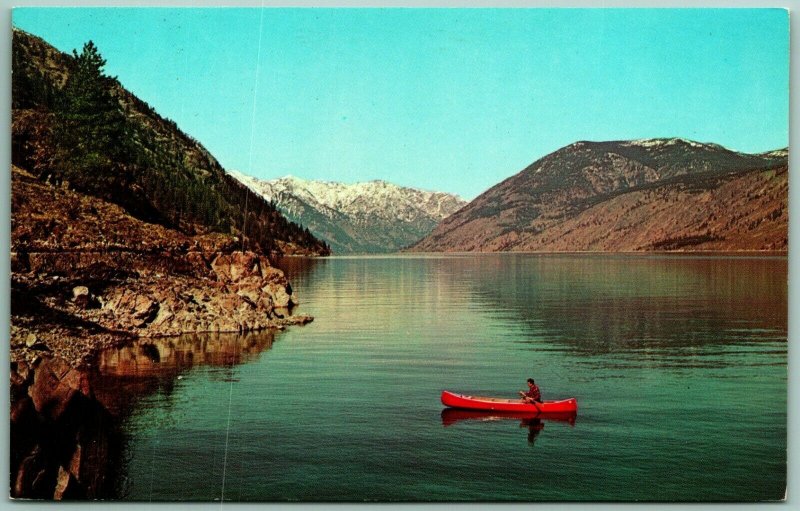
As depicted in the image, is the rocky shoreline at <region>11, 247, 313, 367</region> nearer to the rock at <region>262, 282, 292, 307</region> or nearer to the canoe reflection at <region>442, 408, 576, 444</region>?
the rock at <region>262, 282, 292, 307</region>

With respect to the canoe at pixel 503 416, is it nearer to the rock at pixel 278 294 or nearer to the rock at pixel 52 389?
Answer: the rock at pixel 52 389

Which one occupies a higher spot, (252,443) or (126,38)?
(126,38)

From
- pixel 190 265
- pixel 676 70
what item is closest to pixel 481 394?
pixel 676 70

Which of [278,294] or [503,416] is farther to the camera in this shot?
[278,294]

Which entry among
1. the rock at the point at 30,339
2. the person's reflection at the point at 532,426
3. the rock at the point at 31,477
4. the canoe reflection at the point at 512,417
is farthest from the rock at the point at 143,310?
the person's reflection at the point at 532,426

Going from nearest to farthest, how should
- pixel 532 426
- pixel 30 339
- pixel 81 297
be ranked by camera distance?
pixel 532 426 → pixel 30 339 → pixel 81 297

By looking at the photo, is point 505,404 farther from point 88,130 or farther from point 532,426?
point 88,130

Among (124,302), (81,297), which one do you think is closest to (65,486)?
(81,297)

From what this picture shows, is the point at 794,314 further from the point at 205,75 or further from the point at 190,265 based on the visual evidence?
the point at 190,265
